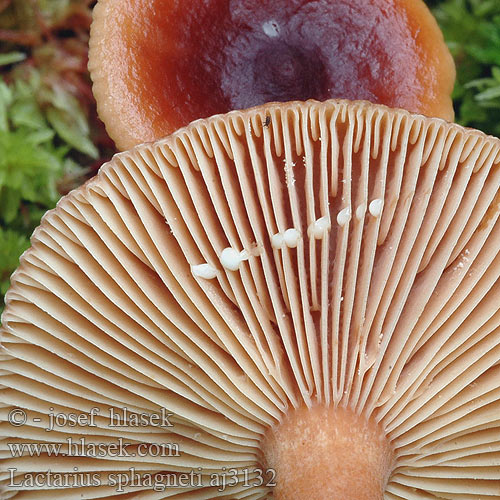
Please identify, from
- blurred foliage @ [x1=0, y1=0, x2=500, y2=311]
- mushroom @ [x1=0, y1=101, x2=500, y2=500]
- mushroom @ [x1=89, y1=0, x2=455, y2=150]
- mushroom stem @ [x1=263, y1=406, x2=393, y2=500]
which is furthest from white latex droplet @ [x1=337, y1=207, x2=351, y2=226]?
blurred foliage @ [x1=0, y1=0, x2=500, y2=311]

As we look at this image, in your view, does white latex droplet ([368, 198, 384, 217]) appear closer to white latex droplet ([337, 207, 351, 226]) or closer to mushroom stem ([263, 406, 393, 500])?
white latex droplet ([337, 207, 351, 226])

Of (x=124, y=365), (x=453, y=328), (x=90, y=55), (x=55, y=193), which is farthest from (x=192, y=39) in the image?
(x=453, y=328)

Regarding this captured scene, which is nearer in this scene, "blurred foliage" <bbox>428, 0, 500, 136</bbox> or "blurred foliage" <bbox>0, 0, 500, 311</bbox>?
"blurred foliage" <bbox>0, 0, 500, 311</bbox>

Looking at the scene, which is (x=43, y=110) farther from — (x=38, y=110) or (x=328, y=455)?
(x=328, y=455)

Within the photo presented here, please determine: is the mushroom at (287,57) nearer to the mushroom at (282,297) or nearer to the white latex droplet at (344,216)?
the mushroom at (282,297)

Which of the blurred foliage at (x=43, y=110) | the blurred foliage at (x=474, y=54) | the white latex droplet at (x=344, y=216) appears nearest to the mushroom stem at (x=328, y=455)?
the white latex droplet at (x=344, y=216)

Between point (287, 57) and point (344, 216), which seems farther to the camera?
point (287, 57)

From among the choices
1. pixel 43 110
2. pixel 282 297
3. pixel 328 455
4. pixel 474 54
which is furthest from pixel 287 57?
pixel 328 455
